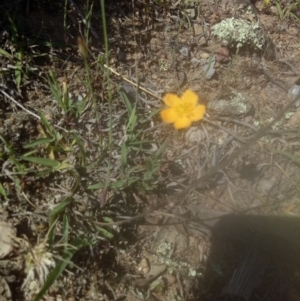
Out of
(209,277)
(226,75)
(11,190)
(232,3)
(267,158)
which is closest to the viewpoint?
(11,190)

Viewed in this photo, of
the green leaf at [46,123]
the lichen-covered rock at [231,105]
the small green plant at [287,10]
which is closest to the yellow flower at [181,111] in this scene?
the lichen-covered rock at [231,105]

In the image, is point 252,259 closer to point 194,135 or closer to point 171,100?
point 194,135

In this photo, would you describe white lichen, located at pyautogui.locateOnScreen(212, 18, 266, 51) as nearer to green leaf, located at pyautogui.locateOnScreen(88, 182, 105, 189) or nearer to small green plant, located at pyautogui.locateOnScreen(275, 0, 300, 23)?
small green plant, located at pyautogui.locateOnScreen(275, 0, 300, 23)

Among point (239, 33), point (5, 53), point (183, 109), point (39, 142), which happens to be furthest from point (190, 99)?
point (5, 53)

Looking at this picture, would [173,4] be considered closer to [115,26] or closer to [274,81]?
[115,26]

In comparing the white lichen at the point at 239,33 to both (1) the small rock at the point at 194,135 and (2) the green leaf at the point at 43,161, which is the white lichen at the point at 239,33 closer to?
(1) the small rock at the point at 194,135

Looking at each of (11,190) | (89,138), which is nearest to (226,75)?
(89,138)

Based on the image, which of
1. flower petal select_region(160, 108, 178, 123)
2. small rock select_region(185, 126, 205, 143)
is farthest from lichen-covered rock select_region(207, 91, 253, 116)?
flower petal select_region(160, 108, 178, 123)
